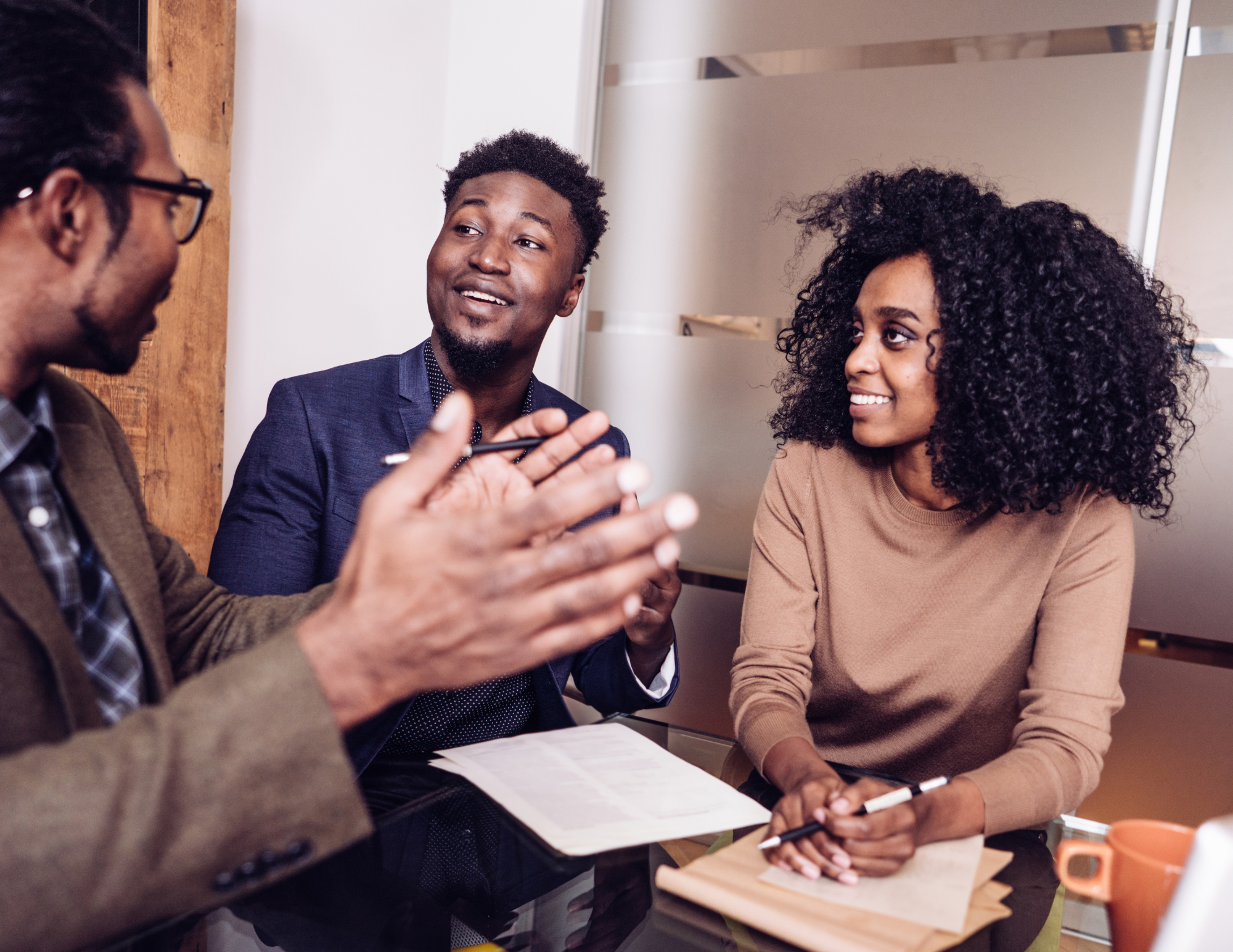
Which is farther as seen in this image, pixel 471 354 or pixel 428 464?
pixel 471 354

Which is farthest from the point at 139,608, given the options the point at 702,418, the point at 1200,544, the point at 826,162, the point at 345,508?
the point at 1200,544

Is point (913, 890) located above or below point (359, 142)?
below

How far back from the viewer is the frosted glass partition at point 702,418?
2.73 m

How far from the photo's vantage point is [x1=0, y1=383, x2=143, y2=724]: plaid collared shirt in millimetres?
891

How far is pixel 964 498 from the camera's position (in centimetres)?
163

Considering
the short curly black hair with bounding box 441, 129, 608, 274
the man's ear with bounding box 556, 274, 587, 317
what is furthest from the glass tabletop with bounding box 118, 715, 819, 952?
the short curly black hair with bounding box 441, 129, 608, 274

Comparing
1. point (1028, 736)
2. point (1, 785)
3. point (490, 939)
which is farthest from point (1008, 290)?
point (1, 785)

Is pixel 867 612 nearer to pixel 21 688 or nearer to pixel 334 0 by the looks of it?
pixel 21 688

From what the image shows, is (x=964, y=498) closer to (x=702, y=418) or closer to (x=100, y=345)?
(x=702, y=418)

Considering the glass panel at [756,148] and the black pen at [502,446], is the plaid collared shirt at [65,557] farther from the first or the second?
the glass panel at [756,148]

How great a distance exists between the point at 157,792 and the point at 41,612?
11.0 inches

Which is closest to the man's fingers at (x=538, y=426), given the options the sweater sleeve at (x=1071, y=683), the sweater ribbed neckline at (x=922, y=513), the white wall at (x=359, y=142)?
the sweater sleeve at (x=1071, y=683)

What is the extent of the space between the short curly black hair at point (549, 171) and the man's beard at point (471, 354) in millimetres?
357

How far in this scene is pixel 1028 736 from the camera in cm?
132
